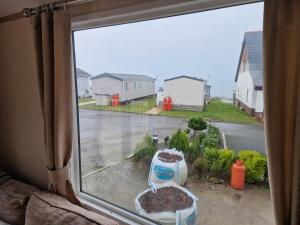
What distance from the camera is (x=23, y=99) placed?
6.36ft

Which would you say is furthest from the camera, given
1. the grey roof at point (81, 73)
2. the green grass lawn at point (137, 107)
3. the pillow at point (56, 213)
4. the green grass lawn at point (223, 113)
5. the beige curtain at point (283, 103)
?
the grey roof at point (81, 73)

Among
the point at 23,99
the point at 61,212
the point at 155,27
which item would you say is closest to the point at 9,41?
the point at 23,99

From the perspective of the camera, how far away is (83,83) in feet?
5.73

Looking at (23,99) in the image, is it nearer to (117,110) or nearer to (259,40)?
(117,110)

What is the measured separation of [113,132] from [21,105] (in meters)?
0.89

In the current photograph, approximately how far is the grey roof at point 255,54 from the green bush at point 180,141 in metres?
0.48

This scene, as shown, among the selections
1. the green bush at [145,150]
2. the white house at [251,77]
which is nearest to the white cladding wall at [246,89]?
the white house at [251,77]

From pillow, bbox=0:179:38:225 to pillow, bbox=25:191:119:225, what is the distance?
0.51 feet

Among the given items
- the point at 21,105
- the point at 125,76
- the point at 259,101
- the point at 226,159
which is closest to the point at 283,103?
the point at 259,101

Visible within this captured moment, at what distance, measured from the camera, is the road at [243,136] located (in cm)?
113

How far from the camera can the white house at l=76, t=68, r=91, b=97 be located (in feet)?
5.68

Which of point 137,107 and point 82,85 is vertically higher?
point 82,85

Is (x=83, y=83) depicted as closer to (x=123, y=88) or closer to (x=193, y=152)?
(x=123, y=88)

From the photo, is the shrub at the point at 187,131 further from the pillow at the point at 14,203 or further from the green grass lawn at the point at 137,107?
the pillow at the point at 14,203
